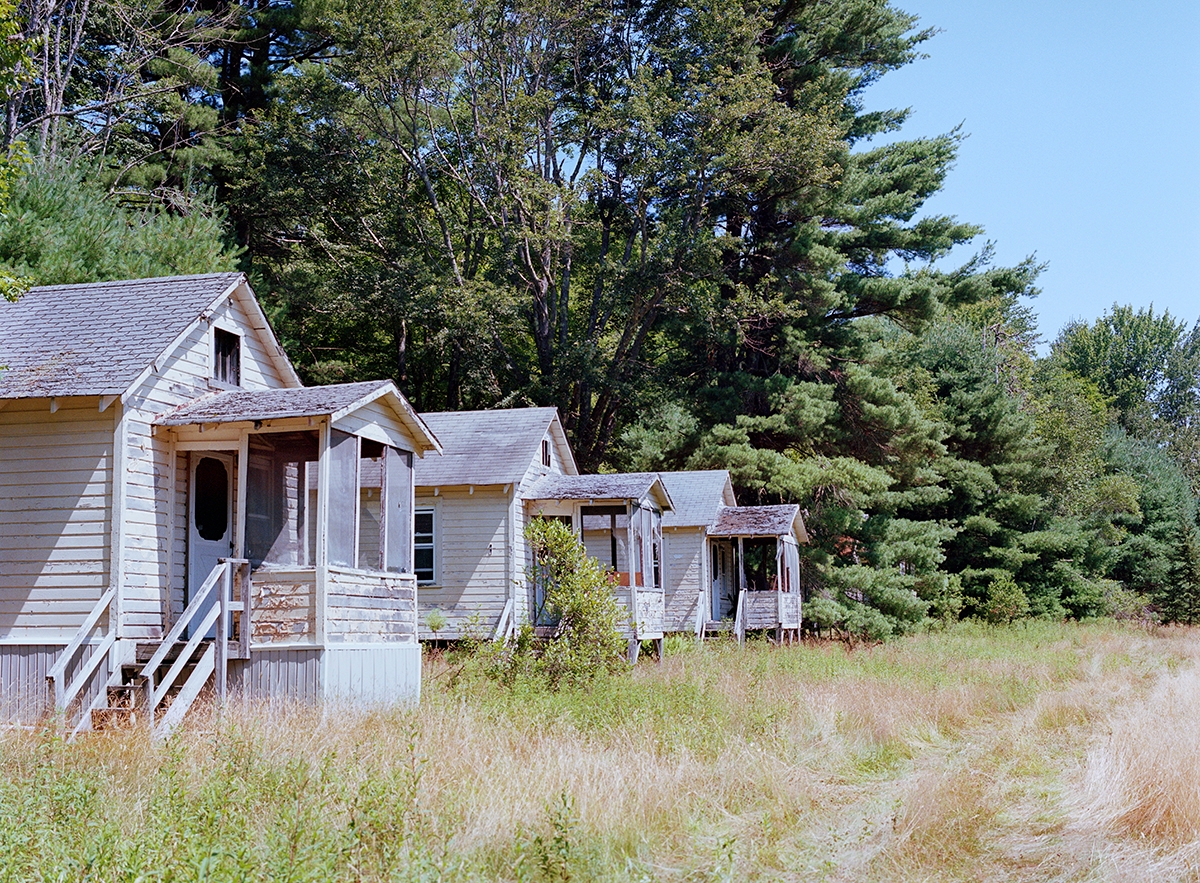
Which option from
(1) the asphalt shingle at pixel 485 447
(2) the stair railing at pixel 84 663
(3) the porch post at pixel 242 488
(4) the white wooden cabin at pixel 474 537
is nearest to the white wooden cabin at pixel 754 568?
(1) the asphalt shingle at pixel 485 447

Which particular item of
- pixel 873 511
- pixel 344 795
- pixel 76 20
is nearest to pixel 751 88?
pixel 873 511

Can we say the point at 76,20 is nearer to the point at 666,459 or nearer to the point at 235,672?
the point at 666,459

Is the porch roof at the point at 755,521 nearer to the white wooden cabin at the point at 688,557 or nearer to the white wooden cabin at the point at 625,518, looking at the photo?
the white wooden cabin at the point at 688,557

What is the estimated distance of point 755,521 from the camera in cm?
3097

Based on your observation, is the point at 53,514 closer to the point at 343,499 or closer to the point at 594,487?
the point at 343,499

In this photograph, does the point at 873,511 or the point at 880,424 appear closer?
the point at 880,424

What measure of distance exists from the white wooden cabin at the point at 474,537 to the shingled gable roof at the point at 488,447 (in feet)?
0.09

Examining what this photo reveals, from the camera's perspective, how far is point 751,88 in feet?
107

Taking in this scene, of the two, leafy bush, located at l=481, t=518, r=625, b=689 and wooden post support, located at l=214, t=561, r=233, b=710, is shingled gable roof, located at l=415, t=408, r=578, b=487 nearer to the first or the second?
leafy bush, located at l=481, t=518, r=625, b=689

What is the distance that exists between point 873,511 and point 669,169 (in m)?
13.5

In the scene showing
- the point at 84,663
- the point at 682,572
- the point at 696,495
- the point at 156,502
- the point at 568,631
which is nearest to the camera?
the point at 84,663

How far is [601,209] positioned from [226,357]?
23.3m

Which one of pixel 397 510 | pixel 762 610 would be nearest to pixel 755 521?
pixel 762 610

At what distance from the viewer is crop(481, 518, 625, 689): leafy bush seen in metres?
16.5
